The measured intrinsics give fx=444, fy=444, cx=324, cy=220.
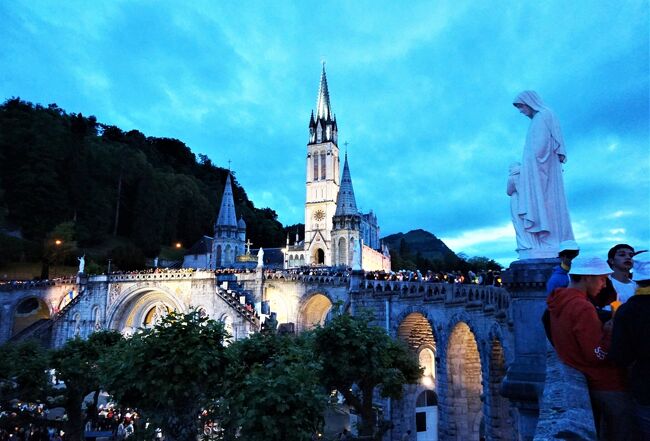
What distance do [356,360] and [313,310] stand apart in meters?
23.5

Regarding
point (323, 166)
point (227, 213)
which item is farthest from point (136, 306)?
point (323, 166)

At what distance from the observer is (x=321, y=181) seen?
3130 inches

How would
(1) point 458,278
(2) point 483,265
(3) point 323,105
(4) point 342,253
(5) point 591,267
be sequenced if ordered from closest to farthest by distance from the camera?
(5) point 591,267
(1) point 458,278
(4) point 342,253
(3) point 323,105
(2) point 483,265

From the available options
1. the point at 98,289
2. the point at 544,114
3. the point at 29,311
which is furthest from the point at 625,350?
the point at 29,311

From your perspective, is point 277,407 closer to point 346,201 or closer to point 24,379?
point 24,379

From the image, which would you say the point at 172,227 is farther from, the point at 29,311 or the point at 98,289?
the point at 98,289

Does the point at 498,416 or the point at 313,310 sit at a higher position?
the point at 313,310

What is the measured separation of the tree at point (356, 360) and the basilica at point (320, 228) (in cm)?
3962

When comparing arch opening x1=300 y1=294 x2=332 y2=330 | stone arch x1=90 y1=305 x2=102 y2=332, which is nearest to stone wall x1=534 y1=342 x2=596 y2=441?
arch opening x1=300 y1=294 x2=332 y2=330

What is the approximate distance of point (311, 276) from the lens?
123 feet

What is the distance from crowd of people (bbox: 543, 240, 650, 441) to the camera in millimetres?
3094

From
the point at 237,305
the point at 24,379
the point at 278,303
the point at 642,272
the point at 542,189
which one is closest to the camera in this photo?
the point at 642,272

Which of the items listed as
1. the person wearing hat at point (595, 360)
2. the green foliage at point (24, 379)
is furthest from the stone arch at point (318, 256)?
the person wearing hat at point (595, 360)

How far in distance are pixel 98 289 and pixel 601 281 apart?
4706cm
